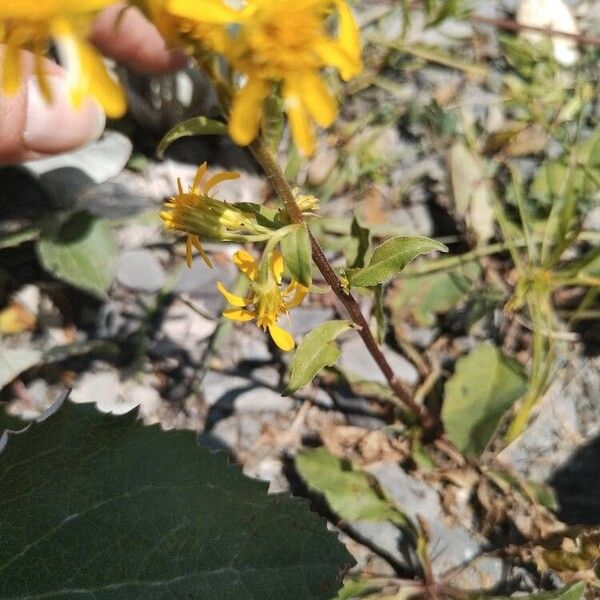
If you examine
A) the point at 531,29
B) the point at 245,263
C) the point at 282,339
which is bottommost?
the point at 282,339

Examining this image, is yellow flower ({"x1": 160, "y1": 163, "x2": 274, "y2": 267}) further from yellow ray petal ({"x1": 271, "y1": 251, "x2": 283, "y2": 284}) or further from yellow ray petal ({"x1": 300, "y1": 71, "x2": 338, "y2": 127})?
yellow ray petal ({"x1": 300, "y1": 71, "x2": 338, "y2": 127})

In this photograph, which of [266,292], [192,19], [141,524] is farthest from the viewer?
[141,524]

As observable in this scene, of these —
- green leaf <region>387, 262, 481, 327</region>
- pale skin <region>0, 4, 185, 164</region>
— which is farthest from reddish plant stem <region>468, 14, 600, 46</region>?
pale skin <region>0, 4, 185, 164</region>

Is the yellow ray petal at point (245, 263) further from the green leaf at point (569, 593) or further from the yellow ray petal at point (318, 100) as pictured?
the green leaf at point (569, 593)

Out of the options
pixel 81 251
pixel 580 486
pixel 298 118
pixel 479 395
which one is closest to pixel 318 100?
pixel 298 118

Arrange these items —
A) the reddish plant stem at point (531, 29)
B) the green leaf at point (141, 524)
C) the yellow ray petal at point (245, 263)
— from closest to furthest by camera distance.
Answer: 1. the yellow ray petal at point (245, 263)
2. the green leaf at point (141, 524)
3. the reddish plant stem at point (531, 29)

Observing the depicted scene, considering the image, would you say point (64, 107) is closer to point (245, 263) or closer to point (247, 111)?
point (245, 263)

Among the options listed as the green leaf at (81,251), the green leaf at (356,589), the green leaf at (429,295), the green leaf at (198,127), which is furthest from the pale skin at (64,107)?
the green leaf at (356,589)
